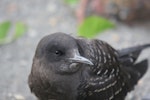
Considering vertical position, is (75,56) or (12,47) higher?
(75,56)

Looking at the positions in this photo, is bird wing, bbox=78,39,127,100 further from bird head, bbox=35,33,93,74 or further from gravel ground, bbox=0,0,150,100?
gravel ground, bbox=0,0,150,100

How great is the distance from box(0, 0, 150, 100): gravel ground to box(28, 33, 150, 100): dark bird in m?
0.89

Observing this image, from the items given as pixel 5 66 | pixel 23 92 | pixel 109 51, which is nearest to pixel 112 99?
pixel 109 51

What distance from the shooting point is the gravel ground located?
5.25 meters

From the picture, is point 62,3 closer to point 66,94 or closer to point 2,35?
point 2,35

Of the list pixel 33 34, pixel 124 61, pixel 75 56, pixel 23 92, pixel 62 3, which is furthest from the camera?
pixel 62 3

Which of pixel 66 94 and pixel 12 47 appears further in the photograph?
pixel 12 47

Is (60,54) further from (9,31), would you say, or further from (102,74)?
(9,31)

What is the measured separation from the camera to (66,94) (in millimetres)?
3992

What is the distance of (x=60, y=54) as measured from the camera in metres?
3.84

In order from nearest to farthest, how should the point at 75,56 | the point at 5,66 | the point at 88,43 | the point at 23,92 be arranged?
the point at 75,56 → the point at 88,43 → the point at 23,92 → the point at 5,66

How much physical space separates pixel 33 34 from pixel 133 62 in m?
1.71

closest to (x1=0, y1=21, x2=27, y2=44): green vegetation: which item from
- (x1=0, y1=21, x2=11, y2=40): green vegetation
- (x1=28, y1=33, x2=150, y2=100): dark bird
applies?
(x1=0, y1=21, x2=11, y2=40): green vegetation

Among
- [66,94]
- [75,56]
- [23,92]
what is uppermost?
[75,56]
